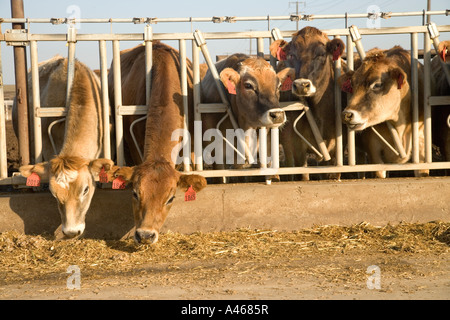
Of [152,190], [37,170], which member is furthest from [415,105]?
[37,170]

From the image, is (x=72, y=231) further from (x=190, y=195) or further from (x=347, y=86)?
(x=347, y=86)

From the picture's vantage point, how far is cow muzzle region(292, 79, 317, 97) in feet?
24.3

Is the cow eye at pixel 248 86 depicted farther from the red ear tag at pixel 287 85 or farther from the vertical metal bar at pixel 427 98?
the vertical metal bar at pixel 427 98

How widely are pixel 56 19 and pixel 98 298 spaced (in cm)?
402

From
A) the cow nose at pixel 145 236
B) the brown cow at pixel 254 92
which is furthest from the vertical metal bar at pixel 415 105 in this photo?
the cow nose at pixel 145 236

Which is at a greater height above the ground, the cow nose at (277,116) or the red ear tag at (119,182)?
the cow nose at (277,116)

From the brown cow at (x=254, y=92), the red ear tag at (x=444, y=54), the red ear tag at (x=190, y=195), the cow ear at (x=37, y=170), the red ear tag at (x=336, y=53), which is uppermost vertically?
the red ear tag at (x=336, y=53)

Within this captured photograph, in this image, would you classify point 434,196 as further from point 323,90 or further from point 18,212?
point 18,212

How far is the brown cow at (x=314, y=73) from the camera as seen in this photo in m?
7.94

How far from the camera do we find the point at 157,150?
6.82 meters

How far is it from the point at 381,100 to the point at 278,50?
1446mm

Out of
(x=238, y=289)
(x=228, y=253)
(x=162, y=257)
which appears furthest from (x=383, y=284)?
(x=162, y=257)

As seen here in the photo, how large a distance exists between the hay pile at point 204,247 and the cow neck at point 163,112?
3.22 ft

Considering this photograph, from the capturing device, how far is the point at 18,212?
7.04m
